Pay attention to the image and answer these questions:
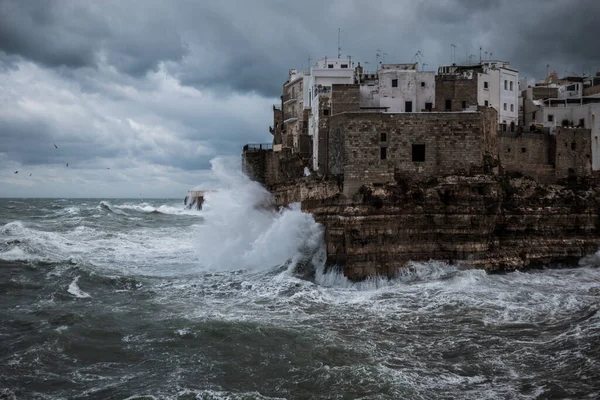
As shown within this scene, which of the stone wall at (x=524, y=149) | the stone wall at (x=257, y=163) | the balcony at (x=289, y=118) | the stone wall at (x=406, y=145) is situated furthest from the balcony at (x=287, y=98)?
the stone wall at (x=406, y=145)

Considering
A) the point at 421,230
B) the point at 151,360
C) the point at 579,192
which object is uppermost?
the point at 579,192

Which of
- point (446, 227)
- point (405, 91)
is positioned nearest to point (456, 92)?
point (405, 91)

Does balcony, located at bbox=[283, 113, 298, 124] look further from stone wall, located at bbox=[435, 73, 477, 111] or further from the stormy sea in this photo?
the stormy sea

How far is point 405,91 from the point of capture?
31.2 m

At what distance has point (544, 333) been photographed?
16734 millimetres

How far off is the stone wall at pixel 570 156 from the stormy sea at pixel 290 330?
287 inches

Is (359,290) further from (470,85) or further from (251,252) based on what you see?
(470,85)

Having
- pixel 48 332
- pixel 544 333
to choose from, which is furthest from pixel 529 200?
pixel 48 332

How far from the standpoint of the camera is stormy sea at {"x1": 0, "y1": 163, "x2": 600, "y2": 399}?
1340cm

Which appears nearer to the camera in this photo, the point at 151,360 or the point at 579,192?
the point at 151,360

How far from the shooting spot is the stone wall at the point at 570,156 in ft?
108

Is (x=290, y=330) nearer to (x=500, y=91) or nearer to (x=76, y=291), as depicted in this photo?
(x=76, y=291)

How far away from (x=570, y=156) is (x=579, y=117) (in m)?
6.14

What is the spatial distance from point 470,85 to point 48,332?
25529 mm
